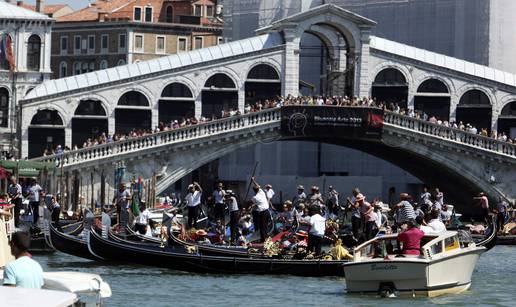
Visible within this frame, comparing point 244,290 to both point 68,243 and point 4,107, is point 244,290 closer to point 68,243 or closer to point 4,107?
point 68,243

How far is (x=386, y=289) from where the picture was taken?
807 inches

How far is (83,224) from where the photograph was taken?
26328 millimetres

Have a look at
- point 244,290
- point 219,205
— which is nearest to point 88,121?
point 219,205

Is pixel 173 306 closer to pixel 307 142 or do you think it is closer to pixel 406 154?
pixel 406 154

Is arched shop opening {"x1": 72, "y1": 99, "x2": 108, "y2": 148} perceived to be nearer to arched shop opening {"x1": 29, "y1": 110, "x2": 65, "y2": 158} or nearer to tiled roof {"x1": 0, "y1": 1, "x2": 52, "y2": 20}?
arched shop opening {"x1": 29, "y1": 110, "x2": 65, "y2": 158}

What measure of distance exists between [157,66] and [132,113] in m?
1.27

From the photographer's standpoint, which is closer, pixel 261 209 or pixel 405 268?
pixel 405 268

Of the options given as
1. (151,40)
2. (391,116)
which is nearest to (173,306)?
(391,116)

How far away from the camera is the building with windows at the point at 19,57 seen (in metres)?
48.5

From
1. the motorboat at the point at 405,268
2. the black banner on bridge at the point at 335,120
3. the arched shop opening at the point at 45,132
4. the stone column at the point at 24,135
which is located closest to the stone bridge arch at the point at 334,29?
the black banner on bridge at the point at 335,120

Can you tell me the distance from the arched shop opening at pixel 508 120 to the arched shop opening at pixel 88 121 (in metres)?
9.55

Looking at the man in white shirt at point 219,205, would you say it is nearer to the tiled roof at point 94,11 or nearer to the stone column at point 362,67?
the stone column at point 362,67

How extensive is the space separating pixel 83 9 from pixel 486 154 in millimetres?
29274

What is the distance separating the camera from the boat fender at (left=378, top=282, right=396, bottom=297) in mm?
20453
